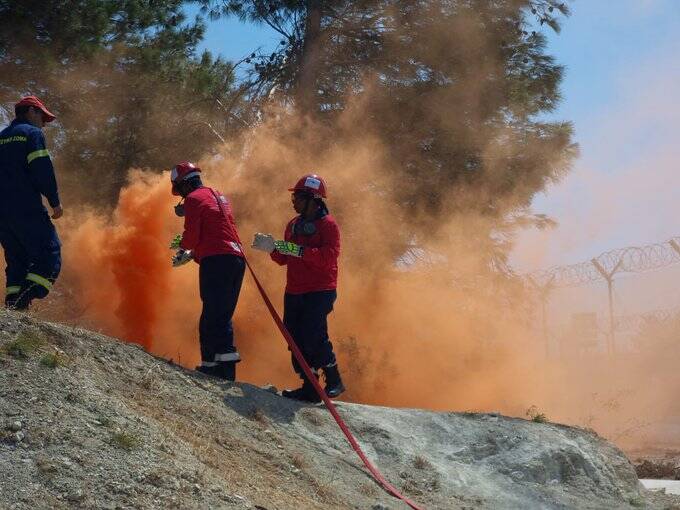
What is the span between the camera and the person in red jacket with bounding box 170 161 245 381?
747cm

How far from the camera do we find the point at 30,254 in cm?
691

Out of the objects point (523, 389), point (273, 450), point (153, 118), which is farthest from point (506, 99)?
point (273, 450)

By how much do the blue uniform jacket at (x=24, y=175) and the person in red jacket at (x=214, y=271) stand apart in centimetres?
116

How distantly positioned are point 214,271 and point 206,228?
0.38m

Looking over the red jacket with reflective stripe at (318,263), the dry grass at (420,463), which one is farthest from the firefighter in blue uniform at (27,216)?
the dry grass at (420,463)

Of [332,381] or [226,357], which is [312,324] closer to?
[332,381]

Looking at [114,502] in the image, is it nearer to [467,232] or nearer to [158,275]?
[158,275]

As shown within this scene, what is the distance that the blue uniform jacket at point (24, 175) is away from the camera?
6988mm

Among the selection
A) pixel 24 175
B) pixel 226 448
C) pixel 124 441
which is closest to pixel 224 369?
pixel 226 448

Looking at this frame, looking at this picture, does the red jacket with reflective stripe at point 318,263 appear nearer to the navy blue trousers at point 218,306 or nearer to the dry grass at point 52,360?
the navy blue trousers at point 218,306

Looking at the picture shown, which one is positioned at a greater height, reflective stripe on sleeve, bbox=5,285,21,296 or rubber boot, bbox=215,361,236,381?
reflective stripe on sleeve, bbox=5,285,21,296

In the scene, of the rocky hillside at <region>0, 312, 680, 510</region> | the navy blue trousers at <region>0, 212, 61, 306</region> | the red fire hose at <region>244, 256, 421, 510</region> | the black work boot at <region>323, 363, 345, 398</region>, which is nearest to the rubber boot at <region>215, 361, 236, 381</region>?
the rocky hillside at <region>0, 312, 680, 510</region>

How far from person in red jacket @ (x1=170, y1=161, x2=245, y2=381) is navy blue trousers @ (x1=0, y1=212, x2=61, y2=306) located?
3.62ft

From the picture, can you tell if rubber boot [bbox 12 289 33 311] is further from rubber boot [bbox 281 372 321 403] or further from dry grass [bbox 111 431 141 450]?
rubber boot [bbox 281 372 321 403]
